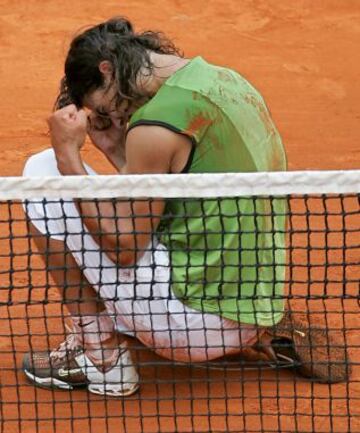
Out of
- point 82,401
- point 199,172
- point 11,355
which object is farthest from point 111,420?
point 199,172

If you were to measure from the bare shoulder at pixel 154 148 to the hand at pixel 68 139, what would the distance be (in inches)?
8.2

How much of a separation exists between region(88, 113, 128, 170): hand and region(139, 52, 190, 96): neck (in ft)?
1.08

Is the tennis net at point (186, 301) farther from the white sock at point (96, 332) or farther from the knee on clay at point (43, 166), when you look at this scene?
the knee on clay at point (43, 166)

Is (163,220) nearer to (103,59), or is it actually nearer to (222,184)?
(222,184)

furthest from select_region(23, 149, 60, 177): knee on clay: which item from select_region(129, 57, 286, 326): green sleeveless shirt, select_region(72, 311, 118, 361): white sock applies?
select_region(72, 311, 118, 361): white sock

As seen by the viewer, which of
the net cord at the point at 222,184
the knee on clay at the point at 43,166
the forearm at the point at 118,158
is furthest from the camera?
the forearm at the point at 118,158

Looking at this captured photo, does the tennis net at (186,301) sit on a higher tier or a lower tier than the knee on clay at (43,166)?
lower

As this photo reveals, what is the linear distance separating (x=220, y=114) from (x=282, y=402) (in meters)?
1.10

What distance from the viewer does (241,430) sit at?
5.43 m

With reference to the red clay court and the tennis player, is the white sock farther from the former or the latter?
the red clay court

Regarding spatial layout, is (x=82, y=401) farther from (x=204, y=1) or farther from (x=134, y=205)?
(x=204, y=1)

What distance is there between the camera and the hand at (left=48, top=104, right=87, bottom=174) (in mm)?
5383

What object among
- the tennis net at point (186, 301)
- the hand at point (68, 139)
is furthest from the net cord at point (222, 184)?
the hand at point (68, 139)

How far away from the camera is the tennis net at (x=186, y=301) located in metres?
5.07
